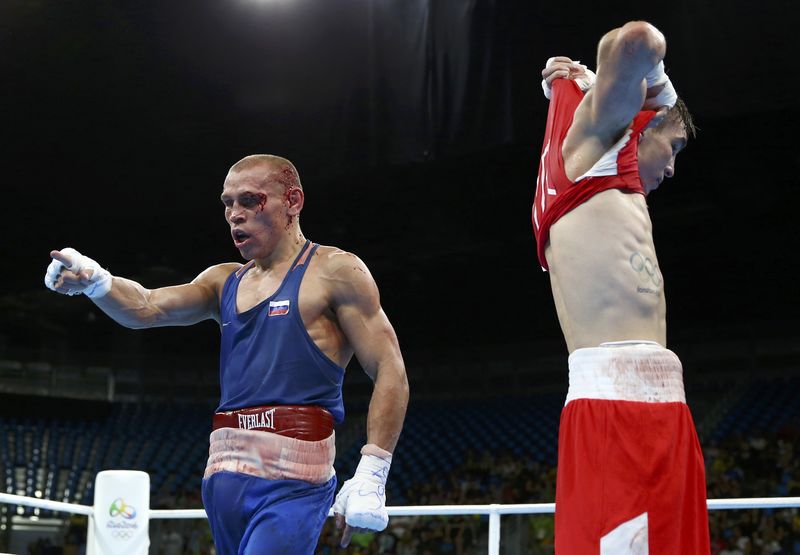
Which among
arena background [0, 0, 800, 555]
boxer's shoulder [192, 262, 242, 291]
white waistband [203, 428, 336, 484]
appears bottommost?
white waistband [203, 428, 336, 484]

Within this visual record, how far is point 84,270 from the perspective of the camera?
261cm

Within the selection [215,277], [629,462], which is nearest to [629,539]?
[629,462]

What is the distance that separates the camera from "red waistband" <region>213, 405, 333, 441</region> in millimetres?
2486

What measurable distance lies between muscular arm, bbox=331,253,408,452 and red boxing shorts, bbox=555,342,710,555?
606mm

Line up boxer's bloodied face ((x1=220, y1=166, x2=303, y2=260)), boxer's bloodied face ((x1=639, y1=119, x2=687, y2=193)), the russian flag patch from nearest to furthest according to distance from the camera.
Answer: boxer's bloodied face ((x1=639, y1=119, x2=687, y2=193))
the russian flag patch
boxer's bloodied face ((x1=220, y1=166, x2=303, y2=260))

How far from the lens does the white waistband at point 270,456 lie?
246 cm

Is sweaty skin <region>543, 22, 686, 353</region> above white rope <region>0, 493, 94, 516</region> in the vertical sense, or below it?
above

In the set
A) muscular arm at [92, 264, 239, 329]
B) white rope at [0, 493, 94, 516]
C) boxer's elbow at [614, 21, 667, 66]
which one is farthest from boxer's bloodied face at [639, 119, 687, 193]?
white rope at [0, 493, 94, 516]

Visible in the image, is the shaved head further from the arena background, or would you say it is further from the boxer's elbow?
the arena background

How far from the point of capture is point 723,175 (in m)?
12.1

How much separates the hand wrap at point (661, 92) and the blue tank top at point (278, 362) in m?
1.01

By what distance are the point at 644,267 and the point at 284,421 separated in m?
0.99

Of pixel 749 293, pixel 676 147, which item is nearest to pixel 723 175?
pixel 749 293

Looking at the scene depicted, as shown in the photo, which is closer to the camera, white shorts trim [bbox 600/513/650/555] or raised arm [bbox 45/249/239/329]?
white shorts trim [bbox 600/513/650/555]
